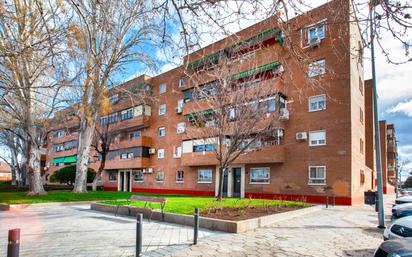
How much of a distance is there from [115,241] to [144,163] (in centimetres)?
2884

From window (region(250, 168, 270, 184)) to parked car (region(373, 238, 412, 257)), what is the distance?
20.3 m

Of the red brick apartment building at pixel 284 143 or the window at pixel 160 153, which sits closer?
the red brick apartment building at pixel 284 143

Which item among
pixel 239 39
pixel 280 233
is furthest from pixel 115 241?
pixel 239 39

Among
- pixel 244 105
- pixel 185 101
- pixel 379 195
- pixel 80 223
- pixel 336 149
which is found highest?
pixel 185 101

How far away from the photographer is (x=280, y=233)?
30.3 feet

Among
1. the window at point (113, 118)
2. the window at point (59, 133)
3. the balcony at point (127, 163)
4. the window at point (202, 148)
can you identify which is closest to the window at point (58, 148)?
the window at point (59, 133)

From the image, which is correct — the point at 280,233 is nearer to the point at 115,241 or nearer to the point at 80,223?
the point at 115,241

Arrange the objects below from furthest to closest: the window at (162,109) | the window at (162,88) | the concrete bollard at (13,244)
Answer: the window at (162,88)
the window at (162,109)
the concrete bollard at (13,244)

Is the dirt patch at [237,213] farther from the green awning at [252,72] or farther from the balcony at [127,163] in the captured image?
the balcony at [127,163]

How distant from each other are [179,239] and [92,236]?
2.34m

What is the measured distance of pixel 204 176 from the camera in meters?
30.2

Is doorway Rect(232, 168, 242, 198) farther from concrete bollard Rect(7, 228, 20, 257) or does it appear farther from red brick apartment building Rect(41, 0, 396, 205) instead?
concrete bollard Rect(7, 228, 20, 257)

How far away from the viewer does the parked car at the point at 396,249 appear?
4079 mm

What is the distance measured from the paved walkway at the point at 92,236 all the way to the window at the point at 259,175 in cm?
1538
